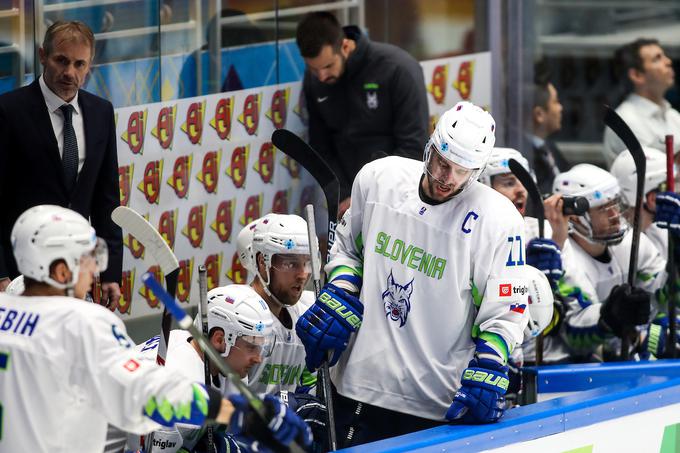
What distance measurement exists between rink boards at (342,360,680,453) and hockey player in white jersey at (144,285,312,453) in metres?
0.59

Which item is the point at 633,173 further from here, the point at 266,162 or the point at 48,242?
the point at 48,242

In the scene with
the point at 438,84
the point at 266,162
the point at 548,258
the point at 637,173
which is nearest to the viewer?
the point at 548,258

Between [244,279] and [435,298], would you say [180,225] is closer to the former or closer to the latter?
[244,279]

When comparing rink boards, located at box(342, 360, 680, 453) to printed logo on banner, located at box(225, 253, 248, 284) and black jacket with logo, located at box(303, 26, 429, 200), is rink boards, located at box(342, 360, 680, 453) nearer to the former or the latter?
black jacket with logo, located at box(303, 26, 429, 200)

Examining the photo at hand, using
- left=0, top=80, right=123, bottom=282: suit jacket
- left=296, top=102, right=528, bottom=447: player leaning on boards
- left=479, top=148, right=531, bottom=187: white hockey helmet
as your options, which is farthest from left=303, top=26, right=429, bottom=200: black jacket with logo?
left=296, top=102, right=528, bottom=447: player leaning on boards

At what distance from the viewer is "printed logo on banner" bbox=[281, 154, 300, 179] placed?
5645 mm

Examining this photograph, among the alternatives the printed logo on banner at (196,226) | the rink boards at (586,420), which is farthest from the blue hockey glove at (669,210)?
the printed logo on banner at (196,226)

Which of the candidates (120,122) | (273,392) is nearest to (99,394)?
(273,392)

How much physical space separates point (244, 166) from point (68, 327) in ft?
8.95

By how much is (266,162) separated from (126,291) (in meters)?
0.90

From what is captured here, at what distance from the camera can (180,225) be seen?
518 cm

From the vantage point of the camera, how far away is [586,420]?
12.5ft

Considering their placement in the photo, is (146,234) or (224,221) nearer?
(146,234)

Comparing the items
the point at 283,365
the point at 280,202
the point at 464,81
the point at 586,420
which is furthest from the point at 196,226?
the point at 586,420
